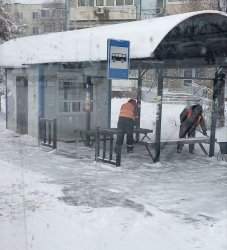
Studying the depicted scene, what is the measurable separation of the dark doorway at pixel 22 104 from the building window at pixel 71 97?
5.04 ft

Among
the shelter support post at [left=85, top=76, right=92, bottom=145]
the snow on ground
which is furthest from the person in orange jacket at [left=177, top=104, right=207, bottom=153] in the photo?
the shelter support post at [left=85, top=76, right=92, bottom=145]

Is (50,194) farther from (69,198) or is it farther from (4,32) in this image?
(4,32)

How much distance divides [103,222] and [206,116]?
14.4m

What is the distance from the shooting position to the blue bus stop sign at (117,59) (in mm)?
9055

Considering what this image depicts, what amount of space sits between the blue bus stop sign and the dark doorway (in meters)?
7.65

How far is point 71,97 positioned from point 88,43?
13.8 ft

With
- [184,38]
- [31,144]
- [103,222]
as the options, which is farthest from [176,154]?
[103,222]

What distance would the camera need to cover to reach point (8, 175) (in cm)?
940

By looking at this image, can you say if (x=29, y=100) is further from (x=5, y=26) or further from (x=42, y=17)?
(x=42, y=17)

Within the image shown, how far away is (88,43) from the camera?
1192 cm

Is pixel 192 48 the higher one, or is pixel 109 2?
pixel 109 2

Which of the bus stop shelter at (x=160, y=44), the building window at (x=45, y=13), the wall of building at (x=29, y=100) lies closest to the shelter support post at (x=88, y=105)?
the bus stop shelter at (x=160, y=44)

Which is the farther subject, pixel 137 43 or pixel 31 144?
pixel 31 144

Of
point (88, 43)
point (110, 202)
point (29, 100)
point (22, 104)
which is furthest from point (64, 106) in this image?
point (110, 202)
